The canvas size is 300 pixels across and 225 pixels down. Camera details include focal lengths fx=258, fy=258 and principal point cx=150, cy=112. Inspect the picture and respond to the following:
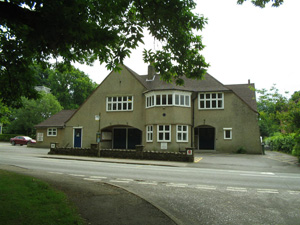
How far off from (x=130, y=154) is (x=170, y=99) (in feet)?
28.6

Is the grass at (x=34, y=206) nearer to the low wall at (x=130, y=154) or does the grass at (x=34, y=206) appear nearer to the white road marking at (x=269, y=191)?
the white road marking at (x=269, y=191)

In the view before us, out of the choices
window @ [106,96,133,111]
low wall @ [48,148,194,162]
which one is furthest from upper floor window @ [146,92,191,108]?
low wall @ [48,148,194,162]

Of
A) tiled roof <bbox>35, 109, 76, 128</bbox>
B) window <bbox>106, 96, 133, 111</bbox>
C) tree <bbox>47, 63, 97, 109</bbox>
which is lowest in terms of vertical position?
tiled roof <bbox>35, 109, 76, 128</bbox>

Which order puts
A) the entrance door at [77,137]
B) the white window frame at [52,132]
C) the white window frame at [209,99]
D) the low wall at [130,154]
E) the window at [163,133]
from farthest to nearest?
1. the white window frame at [52,132]
2. the entrance door at [77,137]
3. the white window frame at [209,99]
4. the window at [163,133]
5. the low wall at [130,154]

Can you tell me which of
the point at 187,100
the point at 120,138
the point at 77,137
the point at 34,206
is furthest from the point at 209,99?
the point at 34,206

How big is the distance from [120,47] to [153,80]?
2412 centimetres

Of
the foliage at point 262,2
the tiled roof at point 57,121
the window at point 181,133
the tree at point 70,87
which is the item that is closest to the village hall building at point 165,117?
the window at point 181,133

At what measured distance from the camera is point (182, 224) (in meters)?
5.33

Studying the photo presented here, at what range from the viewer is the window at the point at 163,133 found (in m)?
27.0

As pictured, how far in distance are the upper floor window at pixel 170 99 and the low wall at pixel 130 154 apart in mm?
7944

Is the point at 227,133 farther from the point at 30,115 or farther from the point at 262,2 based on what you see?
the point at 30,115

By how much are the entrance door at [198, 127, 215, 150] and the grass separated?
81.7 ft

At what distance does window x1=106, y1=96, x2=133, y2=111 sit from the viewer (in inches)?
1201

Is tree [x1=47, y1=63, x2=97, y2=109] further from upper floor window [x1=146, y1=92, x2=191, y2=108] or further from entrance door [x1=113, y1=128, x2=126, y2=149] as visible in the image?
upper floor window [x1=146, y1=92, x2=191, y2=108]
